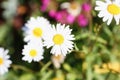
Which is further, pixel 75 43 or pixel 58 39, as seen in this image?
pixel 75 43

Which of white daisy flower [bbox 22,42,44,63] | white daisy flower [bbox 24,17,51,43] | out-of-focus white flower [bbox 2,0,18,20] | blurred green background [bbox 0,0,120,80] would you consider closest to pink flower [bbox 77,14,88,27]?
blurred green background [bbox 0,0,120,80]

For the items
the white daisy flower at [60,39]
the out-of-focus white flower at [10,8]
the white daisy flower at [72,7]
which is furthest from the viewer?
the out-of-focus white flower at [10,8]

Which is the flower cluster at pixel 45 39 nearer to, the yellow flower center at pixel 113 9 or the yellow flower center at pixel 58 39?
the yellow flower center at pixel 58 39

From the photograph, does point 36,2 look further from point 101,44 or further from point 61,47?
point 61,47

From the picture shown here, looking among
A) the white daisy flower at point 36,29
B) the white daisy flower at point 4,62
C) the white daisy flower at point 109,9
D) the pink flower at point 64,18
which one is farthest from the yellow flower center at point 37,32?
the pink flower at point 64,18

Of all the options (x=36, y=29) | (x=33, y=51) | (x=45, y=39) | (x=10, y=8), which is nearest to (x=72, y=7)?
(x=10, y=8)

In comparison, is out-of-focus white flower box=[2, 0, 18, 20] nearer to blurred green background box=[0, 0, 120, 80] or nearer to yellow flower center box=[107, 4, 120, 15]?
blurred green background box=[0, 0, 120, 80]

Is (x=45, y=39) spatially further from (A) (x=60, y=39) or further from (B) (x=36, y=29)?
(B) (x=36, y=29)

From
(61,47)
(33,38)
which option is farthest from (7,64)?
(61,47)
